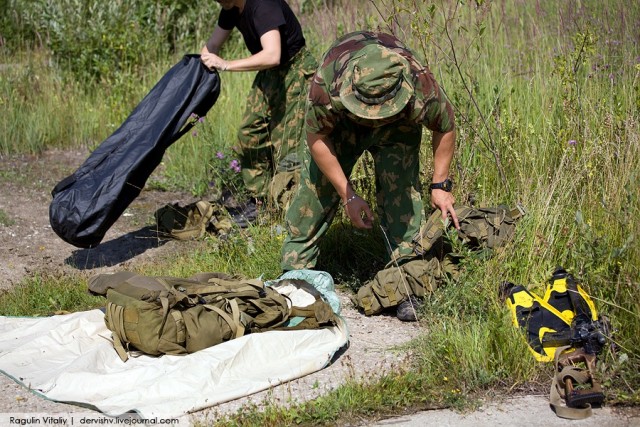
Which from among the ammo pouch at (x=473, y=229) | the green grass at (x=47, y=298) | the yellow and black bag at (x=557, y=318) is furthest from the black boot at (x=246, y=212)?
the yellow and black bag at (x=557, y=318)

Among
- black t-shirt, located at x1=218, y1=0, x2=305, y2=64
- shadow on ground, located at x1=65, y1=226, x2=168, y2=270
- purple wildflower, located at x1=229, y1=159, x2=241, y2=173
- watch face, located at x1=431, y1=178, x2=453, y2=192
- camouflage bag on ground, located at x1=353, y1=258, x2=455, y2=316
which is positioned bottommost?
shadow on ground, located at x1=65, y1=226, x2=168, y2=270

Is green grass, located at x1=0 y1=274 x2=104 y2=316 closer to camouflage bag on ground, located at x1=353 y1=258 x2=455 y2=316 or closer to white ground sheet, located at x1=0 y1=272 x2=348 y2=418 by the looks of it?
white ground sheet, located at x1=0 y1=272 x2=348 y2=418

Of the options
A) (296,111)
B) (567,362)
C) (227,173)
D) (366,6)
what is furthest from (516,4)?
(567,362)

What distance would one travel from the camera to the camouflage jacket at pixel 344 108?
438cm

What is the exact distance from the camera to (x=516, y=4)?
7789 millimetres

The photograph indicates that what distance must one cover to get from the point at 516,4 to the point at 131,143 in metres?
3.85

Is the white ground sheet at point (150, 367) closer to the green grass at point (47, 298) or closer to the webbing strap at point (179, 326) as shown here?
the webbing strap at point (179, 326)

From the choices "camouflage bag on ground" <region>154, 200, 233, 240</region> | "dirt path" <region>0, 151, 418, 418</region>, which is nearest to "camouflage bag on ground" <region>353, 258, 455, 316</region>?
"dirt path" <region>0, 151, 418, 418</region>

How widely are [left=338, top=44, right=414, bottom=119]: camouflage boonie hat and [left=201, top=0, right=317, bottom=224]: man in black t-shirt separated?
192 cm

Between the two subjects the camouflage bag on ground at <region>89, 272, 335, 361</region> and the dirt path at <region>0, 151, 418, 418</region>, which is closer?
the dirt path at <region>0, 151, 418, 418</region>

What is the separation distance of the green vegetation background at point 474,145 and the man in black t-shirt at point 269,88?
30cm

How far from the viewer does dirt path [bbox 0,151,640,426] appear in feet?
13.1

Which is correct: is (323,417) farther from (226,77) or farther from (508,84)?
(226,77)

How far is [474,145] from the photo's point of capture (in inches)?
228
